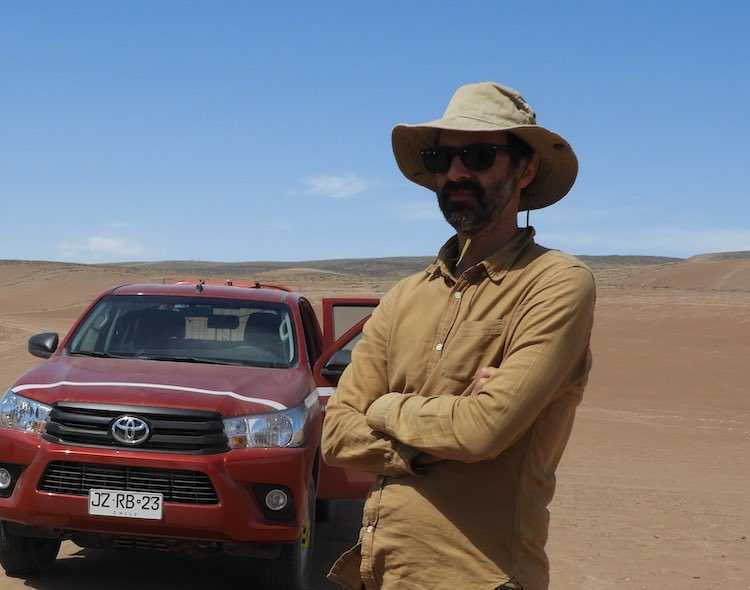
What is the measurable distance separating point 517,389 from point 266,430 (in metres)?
3.60

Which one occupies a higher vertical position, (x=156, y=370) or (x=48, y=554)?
(x=156, y=370)

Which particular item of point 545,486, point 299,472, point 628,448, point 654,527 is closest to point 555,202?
point 545,486

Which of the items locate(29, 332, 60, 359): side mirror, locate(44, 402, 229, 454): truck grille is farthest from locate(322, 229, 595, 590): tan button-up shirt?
locate(29, 332, 60, 359): side mirror

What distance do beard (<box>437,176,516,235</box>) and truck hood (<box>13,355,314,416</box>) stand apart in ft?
11.0

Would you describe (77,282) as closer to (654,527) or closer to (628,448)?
(628,448)

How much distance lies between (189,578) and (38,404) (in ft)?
5.21

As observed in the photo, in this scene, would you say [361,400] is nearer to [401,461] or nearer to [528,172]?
[401,461]

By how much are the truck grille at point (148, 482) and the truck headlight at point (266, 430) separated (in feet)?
0.93

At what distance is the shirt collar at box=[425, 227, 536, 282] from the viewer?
296 centimetres

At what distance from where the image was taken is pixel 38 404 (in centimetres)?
627

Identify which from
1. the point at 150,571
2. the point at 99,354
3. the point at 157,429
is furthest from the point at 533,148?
the point at 150,571

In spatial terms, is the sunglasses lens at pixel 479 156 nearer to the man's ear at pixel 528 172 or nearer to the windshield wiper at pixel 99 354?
the man's ear at pixel 528 172

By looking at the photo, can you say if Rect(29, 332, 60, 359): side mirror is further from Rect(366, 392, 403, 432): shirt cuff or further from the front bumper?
Rect(366, 392, 403, 432): shirt cuff

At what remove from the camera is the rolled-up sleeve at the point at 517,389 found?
277 centimetres
